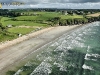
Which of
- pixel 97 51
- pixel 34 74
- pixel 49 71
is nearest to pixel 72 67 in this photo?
pixel 49 71

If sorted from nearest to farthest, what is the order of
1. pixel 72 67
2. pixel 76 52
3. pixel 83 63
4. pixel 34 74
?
pixel 34 74, pixel 72 67, pixel 83 63, pixel 76 52

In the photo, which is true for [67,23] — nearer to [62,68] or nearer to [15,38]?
[15,38]

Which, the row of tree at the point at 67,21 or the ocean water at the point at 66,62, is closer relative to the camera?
the ocean water at the point at 66,62

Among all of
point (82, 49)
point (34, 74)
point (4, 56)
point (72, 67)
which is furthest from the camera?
point (82, 49)

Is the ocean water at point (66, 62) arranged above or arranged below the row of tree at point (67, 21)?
above

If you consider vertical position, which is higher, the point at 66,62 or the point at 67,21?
the point at 66,62

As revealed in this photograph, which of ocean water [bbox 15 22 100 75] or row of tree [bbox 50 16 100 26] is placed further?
row of tree [bbox 50 16 100 26]

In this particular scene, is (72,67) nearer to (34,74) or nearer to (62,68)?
(62,68)

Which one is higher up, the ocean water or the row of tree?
the ocean water

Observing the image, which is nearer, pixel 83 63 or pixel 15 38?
pixel 83 63

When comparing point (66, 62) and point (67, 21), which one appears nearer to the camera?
point (66, 62)
